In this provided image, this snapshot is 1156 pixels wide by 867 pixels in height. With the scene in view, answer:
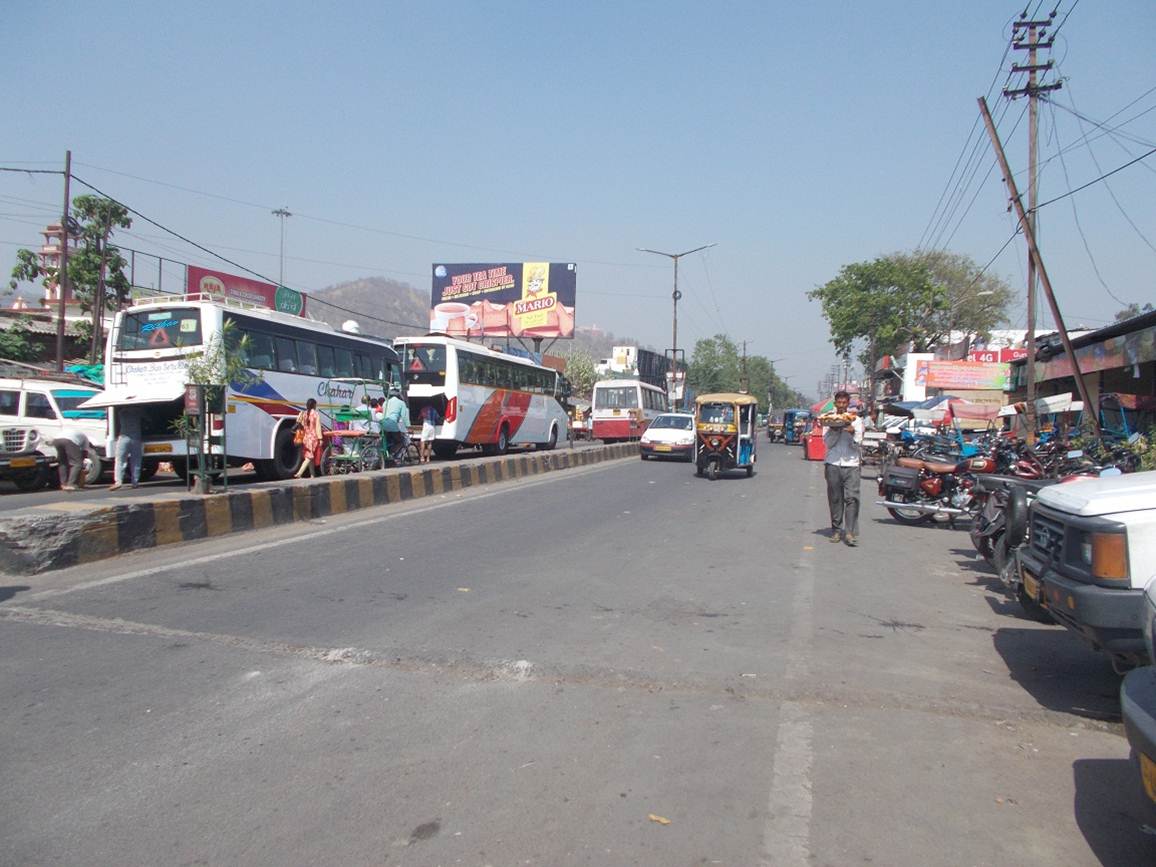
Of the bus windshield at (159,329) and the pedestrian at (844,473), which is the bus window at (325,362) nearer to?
the bus windshield at (159,329)

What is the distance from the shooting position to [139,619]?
5941mm

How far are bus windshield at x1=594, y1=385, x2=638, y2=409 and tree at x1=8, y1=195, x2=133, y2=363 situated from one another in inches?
761

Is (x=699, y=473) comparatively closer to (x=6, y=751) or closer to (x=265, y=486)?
(x=265, y=486)

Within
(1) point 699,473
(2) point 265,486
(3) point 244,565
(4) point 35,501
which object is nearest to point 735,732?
(3) point 244,565

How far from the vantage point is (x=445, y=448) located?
23.2 metres

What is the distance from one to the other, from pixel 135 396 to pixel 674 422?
57.5 ft

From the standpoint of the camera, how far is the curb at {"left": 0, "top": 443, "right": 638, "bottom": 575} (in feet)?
24.6

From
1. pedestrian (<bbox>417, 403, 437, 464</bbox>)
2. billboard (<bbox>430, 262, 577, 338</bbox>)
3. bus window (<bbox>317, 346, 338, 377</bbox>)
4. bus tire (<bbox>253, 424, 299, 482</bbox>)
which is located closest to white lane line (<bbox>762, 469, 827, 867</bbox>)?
bus tire (<bbox>253, 424, 299, 482</bbox>)

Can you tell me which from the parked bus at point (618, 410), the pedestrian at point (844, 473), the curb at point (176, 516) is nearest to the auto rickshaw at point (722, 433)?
the curb at point (176, 516)

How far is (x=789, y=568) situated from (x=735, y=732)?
475 centimetres

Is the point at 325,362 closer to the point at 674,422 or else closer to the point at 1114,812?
the point at 674,422

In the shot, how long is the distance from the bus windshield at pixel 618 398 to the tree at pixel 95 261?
19325mm

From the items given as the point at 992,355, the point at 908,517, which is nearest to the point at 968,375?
the point at 992,355

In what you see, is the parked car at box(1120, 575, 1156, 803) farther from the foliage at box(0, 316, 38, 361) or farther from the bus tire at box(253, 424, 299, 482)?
the foliage at box(0, 316, 38, 361)
